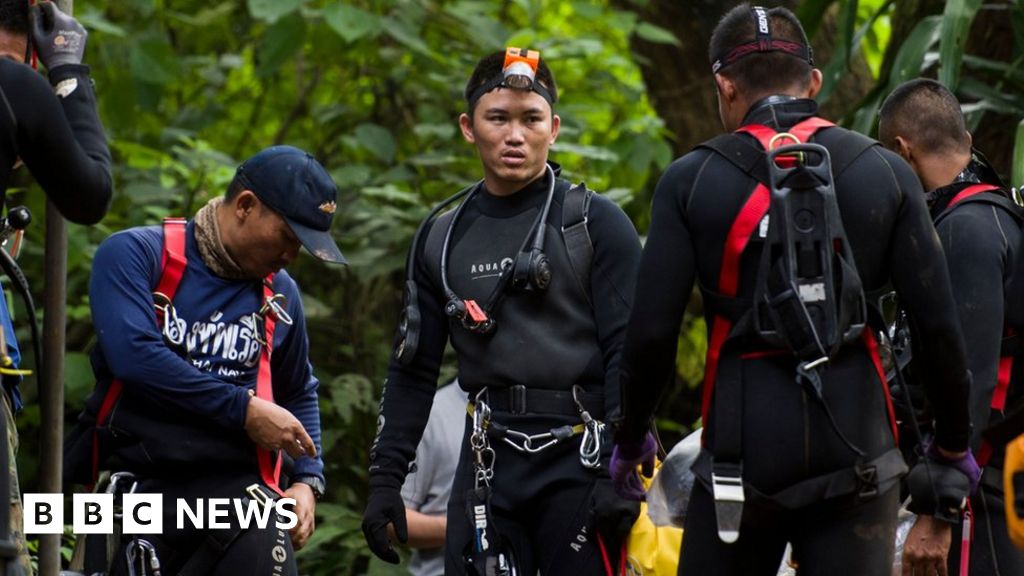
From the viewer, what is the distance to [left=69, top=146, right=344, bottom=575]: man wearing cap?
4.71 meters

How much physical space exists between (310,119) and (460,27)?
1.50 meters

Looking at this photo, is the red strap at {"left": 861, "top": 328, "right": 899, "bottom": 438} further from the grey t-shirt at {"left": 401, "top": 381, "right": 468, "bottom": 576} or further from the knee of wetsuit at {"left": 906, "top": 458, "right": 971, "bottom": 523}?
the grey t-shirt at {"left": 401, "top": 381, "right": 468, "bottom": 576}

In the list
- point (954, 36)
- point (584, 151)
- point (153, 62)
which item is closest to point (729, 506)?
point (954, 36)

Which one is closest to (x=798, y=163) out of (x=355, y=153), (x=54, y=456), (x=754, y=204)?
(x=754, y=204)

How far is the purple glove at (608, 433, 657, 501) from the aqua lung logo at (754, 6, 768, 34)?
1.05 metres

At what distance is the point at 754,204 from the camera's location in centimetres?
369

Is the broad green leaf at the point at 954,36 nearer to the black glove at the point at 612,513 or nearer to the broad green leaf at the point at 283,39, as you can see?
the black glove at the point at 612,513

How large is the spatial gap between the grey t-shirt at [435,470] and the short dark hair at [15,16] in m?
2.73

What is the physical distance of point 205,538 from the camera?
4734 mm

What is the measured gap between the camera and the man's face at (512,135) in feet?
16.2

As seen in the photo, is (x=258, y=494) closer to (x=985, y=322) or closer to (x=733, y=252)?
(x=733, y=252)

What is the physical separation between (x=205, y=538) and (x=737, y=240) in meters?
1.94

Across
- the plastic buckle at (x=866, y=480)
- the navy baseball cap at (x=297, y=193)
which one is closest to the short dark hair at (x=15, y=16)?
the navy baseball cap at (x=297, y=193)

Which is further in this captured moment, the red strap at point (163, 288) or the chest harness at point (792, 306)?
the red strap at point (163, 288)
